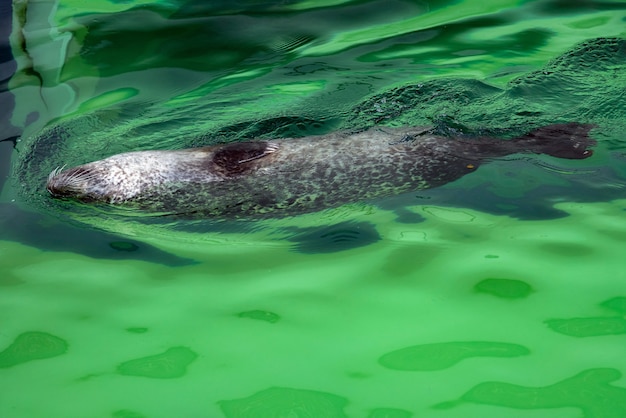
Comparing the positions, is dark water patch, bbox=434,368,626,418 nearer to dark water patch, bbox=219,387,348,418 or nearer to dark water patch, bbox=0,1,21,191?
dark water patch, bbox=219,387,348,418

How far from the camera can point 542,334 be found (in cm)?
369

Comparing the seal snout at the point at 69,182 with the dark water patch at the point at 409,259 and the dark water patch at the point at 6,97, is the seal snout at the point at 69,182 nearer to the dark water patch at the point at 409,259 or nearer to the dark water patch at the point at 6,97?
the dark water patch at the point at 6,97

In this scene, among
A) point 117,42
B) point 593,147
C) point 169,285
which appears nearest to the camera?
point 169,285

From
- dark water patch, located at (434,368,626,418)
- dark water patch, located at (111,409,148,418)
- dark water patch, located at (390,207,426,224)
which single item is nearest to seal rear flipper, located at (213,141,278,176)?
dark water patch, located at (390,207,426,224)

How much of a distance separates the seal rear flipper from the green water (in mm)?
558

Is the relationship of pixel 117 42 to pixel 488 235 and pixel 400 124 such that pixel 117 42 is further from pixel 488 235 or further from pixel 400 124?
pixel 488 235

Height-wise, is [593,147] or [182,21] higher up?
[182,21]

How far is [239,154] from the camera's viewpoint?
21.9 feet

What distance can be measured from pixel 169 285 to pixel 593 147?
12.6 ft

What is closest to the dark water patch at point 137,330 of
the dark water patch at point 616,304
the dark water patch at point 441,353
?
the dark water patch at point 441,353

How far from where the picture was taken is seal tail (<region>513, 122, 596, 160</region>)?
6324 millimetres

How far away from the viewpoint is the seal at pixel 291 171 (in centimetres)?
607

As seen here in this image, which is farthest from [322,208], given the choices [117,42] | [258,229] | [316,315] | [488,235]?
[117,42]

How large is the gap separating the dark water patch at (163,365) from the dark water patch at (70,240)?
46.9 inches
